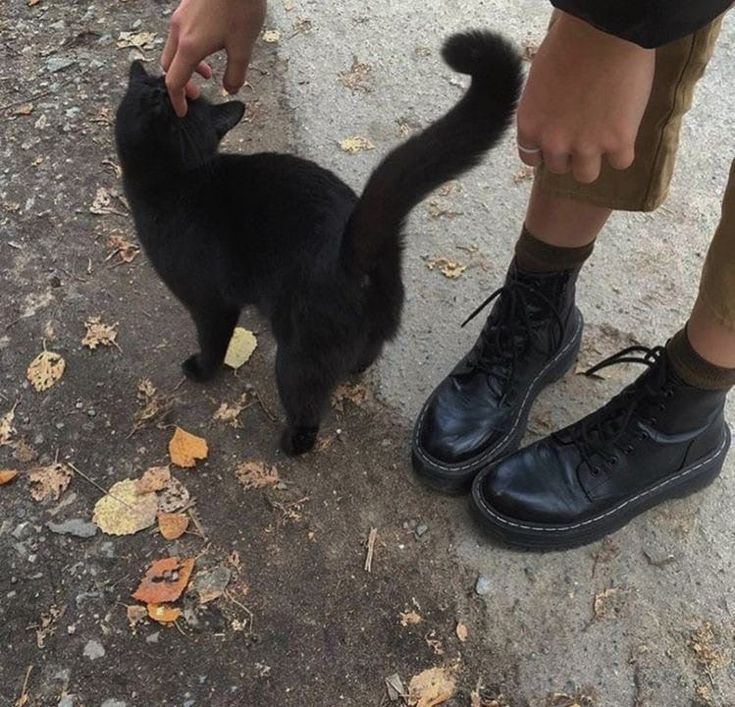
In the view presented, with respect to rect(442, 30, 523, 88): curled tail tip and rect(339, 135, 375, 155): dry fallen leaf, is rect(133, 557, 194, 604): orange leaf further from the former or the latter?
rect(339, 135, 375, 155): dry fallen leaf

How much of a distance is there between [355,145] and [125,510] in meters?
1.24

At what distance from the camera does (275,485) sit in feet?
5.49

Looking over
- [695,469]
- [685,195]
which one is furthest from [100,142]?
[695,469]

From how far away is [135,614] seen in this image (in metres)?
1.49

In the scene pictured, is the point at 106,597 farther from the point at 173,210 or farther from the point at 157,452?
the point at 173,210

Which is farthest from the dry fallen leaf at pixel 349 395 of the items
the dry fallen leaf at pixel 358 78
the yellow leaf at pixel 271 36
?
the yellow leaf at pixel 271 36

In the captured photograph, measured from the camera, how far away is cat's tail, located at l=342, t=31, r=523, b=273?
3.87 feet

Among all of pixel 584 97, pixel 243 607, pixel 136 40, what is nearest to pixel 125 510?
pixel 243 607

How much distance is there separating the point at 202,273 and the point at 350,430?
0.47 m

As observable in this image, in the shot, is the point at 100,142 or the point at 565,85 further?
the point at 100,142

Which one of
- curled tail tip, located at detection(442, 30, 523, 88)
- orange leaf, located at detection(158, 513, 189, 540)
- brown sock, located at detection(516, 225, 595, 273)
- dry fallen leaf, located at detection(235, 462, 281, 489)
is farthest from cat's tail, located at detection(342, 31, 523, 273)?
orange leaf, located at detection(158, 513, 189, 540)

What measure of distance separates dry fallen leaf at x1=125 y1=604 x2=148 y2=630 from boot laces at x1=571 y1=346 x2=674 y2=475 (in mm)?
871

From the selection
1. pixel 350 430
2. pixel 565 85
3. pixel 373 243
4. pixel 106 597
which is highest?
pixel 565 85

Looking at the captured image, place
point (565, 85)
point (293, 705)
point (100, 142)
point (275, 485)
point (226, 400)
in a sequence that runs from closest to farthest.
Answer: point (565, 85)
point (293, 705)
point (275, 485)
point (226, 400)
point (100, 142)
